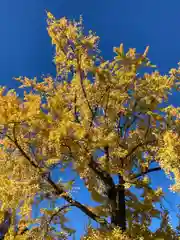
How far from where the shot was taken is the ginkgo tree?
4.42 metres

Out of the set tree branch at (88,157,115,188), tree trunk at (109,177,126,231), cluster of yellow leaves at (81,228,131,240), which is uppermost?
tree branch at (88,157,115,188)

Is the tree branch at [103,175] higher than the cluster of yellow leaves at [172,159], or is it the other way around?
the tree branch at [103,175]

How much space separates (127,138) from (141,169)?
0.85m

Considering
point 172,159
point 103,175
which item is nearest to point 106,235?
point 103,175

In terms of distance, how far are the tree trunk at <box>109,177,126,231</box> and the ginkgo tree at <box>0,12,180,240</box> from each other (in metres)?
0.02

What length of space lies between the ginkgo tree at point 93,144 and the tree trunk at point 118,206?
0.05 feet

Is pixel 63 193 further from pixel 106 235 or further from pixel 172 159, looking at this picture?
pixel 172 159

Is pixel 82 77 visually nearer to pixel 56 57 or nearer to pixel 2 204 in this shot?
pixel 56 57

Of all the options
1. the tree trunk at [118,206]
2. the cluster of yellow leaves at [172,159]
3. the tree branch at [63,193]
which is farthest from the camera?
the tree trunk at [118,206]

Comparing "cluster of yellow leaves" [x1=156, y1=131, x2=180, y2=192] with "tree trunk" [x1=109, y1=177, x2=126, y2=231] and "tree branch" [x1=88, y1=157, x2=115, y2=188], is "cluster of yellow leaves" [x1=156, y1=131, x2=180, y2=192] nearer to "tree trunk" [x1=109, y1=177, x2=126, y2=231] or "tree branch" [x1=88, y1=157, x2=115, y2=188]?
"tree trunk" [x1=109, y1=177, x2=126, y2=231]

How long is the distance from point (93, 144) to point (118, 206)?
144 centimetres

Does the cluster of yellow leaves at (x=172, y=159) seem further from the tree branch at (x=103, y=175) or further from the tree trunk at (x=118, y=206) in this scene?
the tree branch at (x=103, y=175)

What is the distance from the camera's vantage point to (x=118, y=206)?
531 centimetres

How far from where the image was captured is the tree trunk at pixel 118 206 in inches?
203
